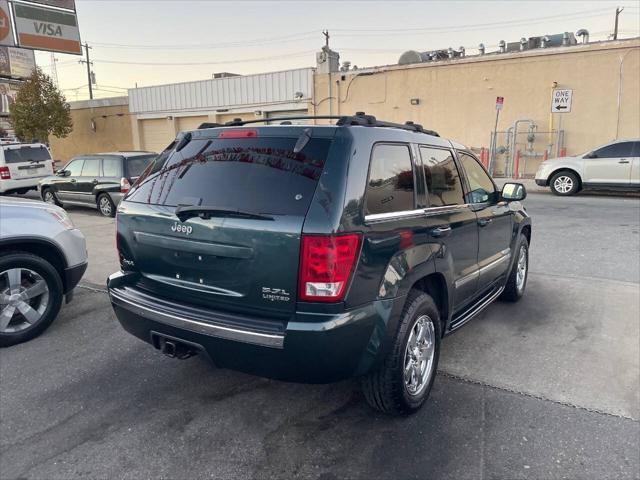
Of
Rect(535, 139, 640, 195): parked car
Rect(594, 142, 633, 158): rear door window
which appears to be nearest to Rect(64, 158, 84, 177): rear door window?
Rect(535, 139, 640, 195): parked car

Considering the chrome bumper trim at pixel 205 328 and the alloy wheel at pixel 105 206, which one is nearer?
the chrome bumper trim at pixel 205 328

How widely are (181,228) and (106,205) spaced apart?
390 inches

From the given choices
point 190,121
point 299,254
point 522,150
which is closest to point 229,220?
point 299,254

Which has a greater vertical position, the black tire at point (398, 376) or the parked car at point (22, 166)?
the parked car at point (22, 166)

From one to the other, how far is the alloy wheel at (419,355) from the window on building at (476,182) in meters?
1.19

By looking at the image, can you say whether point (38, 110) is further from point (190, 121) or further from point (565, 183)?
point (565, 183)

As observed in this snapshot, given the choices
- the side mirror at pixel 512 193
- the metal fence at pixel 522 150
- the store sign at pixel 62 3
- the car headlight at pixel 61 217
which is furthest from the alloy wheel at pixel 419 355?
the store sign at pixel 62 3

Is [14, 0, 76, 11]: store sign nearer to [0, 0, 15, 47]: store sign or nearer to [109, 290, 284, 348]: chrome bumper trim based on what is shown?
[0, 0, 15, 47]: store sign

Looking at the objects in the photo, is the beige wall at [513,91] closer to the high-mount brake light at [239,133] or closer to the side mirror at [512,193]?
the side mirror at [512,193]

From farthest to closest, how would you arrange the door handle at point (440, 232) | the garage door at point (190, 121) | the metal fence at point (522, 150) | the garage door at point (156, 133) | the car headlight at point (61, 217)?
the garage door at point (156, 133)
the garage door at point (190, 121)
the metal fence at point (522, 150)
the car headlight at point (61, 217)
the door handle at point (440, 232)

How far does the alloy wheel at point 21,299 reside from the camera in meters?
4.12

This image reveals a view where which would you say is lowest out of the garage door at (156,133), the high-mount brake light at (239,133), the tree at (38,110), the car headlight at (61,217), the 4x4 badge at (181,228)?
the car headlight at (61,217)

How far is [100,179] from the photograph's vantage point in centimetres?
1170

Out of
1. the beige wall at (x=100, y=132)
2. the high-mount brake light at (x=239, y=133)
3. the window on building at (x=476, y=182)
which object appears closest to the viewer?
the high-mount brake light at (x=239, y=133)
